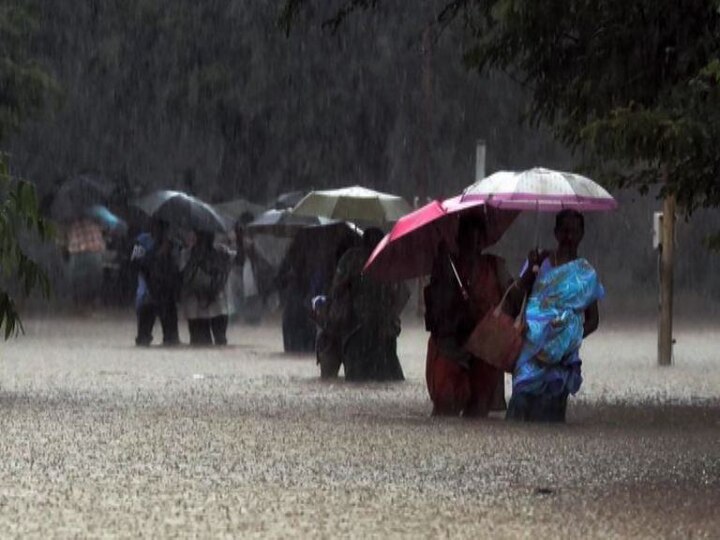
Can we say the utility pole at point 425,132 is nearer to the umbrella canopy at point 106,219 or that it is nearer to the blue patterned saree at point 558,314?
the umbrella canopy at point 106,219

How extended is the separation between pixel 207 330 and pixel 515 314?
578 inches

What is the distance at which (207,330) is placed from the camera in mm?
30609

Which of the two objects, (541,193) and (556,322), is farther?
(541,193)

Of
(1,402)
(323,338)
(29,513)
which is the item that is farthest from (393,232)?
(29,513)

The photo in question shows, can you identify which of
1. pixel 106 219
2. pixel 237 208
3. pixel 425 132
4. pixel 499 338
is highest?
pixel 425 132

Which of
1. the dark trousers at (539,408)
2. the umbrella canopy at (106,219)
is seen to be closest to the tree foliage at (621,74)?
the dark trousers at (539,408)

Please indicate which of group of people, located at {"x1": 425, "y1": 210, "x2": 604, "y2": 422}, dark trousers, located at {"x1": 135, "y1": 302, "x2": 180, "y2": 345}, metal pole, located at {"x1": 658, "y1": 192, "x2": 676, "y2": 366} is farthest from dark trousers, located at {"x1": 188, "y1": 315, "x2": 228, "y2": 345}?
group of people, located at {"x1": 425, "y1": 210, "x2": 604, "y2": 422}

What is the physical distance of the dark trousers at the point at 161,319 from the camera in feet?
101

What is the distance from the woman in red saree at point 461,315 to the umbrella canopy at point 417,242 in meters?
0.30

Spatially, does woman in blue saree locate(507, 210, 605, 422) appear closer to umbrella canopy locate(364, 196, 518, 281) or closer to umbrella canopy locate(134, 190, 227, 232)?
umbrella canopy locate(364, 196, 518, 281)

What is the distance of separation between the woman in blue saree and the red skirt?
0.81 metres

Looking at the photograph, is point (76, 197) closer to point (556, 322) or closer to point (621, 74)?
point (621, 74)

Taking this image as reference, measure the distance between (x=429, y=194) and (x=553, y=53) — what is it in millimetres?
31984

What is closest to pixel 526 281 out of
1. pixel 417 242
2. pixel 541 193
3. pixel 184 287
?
pixel 541 193
